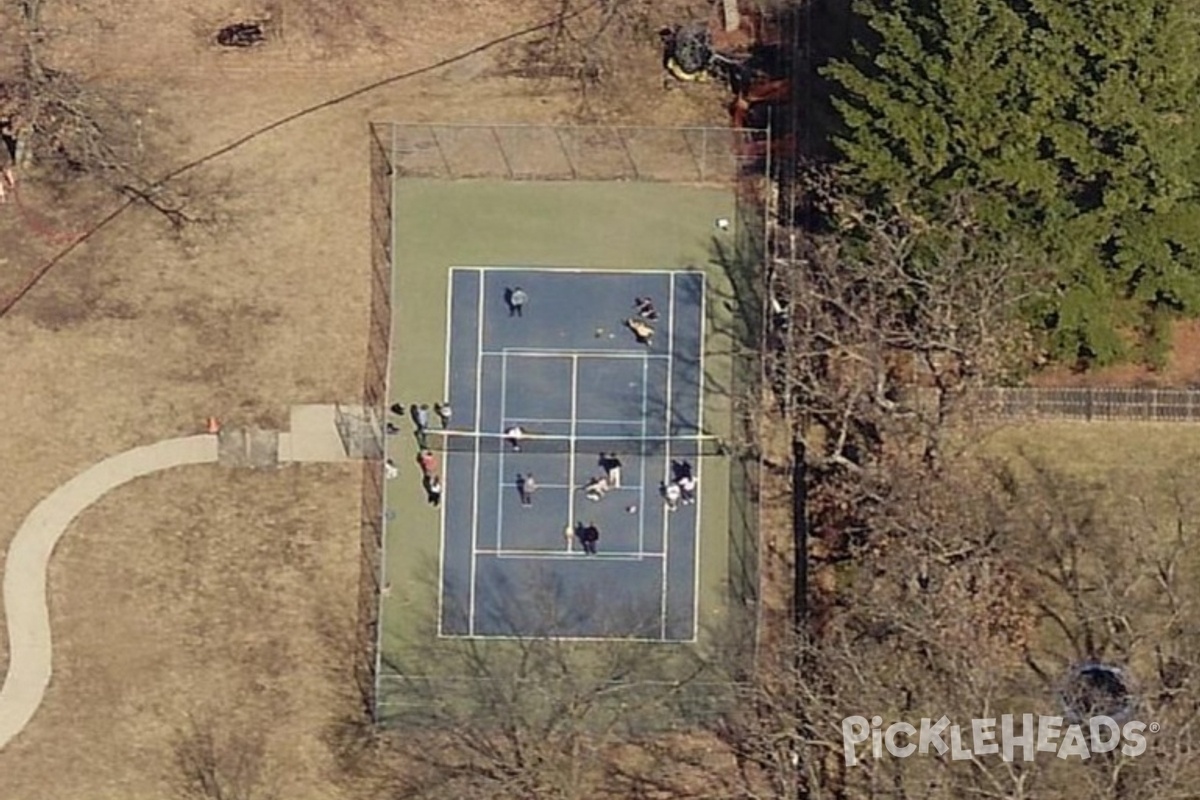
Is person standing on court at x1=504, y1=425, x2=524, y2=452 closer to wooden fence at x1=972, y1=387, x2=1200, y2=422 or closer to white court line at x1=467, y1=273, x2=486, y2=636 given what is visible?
white court line at x1=467, y1=273, x2=486, y2=636

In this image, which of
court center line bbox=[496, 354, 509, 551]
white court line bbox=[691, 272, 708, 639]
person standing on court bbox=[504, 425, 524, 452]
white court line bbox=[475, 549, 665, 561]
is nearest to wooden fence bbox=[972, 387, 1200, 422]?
white court line bbox=[691, 272, 708, 639]

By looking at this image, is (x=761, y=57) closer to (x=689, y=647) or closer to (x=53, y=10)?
(x=689, y=647)

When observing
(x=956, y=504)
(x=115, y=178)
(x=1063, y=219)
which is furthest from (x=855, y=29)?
(x=115, y=178)

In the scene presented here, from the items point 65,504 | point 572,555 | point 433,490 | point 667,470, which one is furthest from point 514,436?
point 65,504

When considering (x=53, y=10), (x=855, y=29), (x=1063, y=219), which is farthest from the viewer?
(x=53, y=10)

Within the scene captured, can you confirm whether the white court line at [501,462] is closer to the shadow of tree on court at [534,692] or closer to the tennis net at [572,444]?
the tennis net at [572,444]

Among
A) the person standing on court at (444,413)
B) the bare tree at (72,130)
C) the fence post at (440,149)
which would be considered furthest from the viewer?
the fence post at (440,149)

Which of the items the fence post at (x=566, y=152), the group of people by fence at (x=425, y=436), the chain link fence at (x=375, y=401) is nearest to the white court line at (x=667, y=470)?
the fence post at (x=566, y=152)
